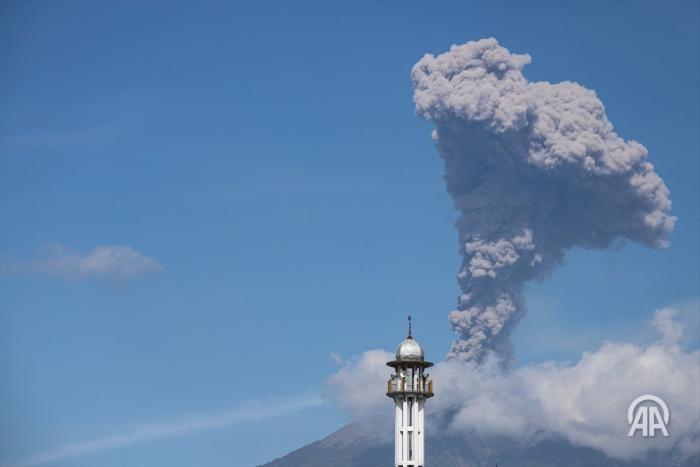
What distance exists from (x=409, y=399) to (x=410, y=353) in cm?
262

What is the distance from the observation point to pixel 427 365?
82688mm

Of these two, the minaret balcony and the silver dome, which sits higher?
the silver dome

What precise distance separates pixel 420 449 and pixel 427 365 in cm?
480

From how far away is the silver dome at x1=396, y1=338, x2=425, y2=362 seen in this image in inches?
3246

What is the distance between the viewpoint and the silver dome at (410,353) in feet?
270

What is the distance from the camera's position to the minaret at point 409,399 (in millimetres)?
81438

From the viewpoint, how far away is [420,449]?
268 ft

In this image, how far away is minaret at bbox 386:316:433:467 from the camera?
3206 inches

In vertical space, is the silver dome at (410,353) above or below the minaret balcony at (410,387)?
above

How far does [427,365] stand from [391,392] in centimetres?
278

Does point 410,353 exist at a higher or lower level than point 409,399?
higher

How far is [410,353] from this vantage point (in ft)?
271

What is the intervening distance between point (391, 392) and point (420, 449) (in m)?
3.63

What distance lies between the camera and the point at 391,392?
81.6 m
